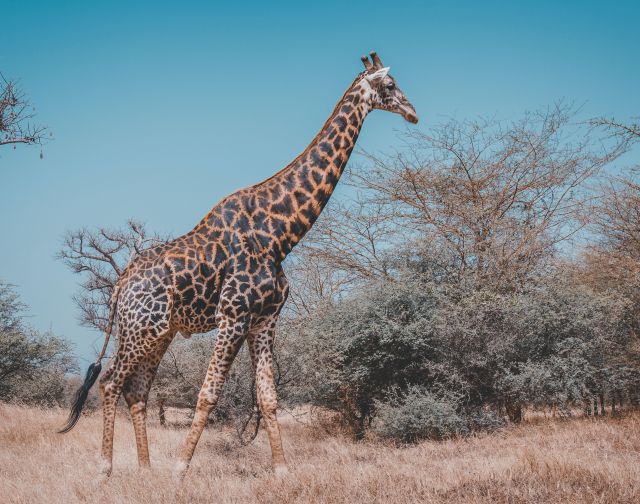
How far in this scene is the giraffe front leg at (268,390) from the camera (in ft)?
20.2

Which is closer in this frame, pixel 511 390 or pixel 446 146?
pixel 511 390

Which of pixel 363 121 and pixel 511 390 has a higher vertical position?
pixel 363 121

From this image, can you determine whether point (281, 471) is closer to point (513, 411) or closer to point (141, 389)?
point (141, 389)

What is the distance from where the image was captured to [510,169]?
1341cm

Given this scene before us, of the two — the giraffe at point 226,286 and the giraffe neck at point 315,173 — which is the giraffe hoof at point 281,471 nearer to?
the giraffe at point 226,286

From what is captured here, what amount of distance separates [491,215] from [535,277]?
1.68 meters

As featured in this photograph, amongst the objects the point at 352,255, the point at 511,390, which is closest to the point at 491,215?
the point at 352,255

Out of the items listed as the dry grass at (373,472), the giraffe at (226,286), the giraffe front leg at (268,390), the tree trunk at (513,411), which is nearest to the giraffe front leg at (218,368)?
the giraffe at (226,286)

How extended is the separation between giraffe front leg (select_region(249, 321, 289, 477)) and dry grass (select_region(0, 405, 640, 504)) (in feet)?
0.75

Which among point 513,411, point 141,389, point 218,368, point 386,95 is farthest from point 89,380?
point 513,411

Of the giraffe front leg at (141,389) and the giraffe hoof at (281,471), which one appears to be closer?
A: the giraffe hoof at (281,471)

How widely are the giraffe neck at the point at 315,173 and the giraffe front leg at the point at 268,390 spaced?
3.20 ft

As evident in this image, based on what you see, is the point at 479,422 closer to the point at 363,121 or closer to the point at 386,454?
the point at 386,454

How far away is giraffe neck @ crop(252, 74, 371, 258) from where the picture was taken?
6.66 metres
